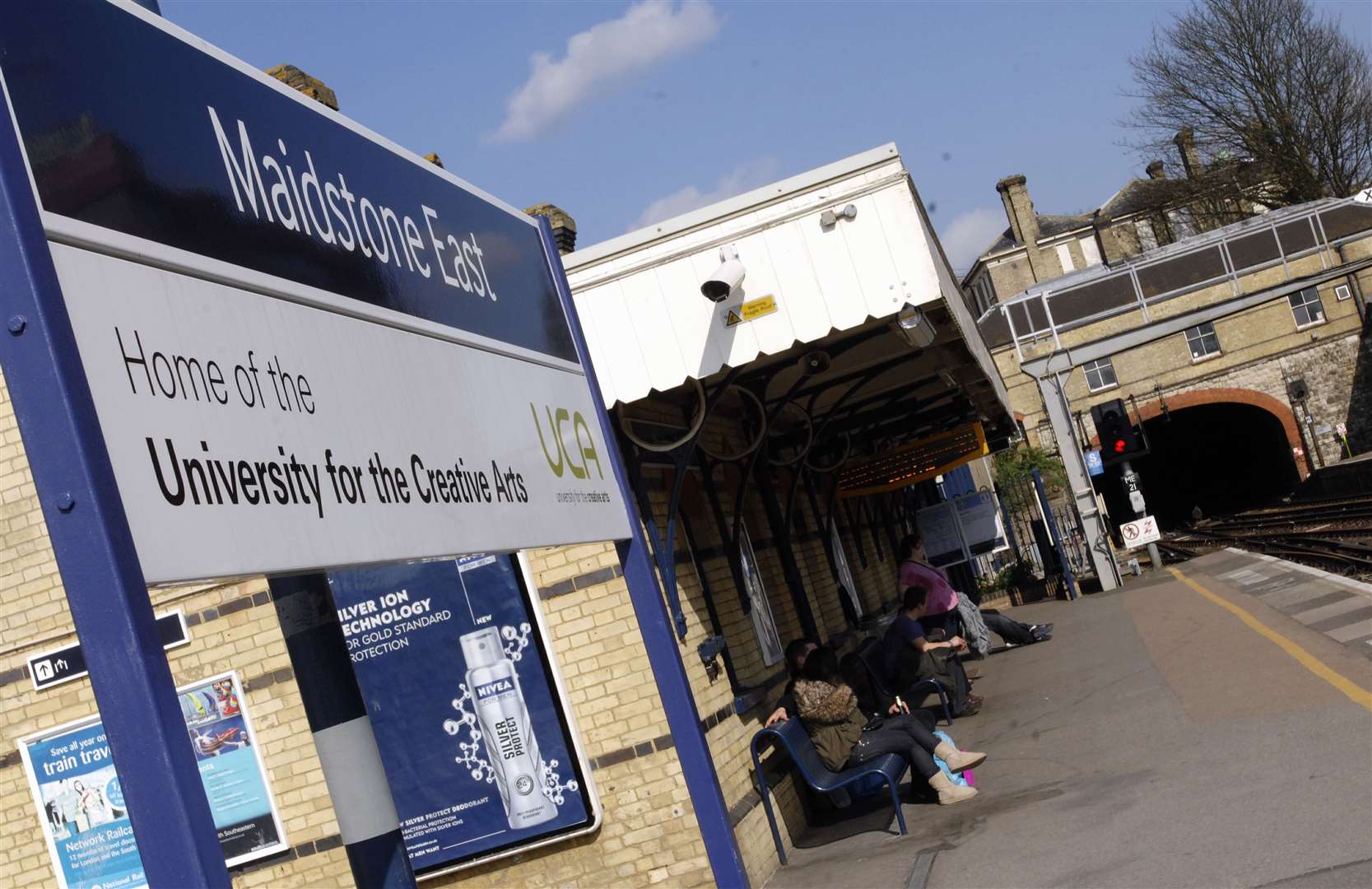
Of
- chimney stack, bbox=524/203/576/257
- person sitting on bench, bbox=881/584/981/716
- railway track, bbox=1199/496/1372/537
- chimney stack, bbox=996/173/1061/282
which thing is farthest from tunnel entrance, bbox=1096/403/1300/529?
chimney stack, bbox=524/203/576/257

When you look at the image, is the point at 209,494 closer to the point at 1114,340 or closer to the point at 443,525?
the point at 443,525

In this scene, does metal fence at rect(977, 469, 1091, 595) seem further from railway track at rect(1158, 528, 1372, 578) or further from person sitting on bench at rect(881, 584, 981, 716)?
person sitting on bench at rect(881, 584, 981, 716)

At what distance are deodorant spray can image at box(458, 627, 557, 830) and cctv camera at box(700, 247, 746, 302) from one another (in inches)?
92.4

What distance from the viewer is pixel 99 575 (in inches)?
84.7

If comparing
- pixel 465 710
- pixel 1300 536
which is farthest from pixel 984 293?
pixel 465 710

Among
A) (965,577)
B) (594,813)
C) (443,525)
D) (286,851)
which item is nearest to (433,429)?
(443,525)

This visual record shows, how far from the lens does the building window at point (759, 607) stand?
10.3 meters

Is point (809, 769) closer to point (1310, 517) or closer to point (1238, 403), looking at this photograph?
point (1310, 517)

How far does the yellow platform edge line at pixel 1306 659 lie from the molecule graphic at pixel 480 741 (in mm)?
4945

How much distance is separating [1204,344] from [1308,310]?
3.84 meters

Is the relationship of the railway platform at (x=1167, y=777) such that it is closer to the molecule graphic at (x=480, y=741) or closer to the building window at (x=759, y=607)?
the molecule graphic at (x=480, y=741)

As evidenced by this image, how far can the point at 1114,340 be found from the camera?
883 inches

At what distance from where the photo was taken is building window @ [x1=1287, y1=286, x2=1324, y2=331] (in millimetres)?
49469

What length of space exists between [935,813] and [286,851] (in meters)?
4.02
